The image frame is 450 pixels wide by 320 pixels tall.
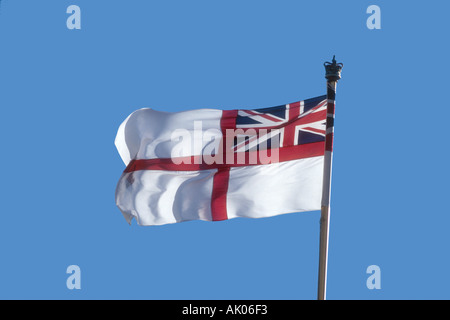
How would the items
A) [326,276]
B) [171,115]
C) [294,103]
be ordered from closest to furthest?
[326,276] → [294,103] → [171,115]

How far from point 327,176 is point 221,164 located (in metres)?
3.75

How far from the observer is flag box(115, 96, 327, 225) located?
687 inches

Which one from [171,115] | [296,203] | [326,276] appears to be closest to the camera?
[326,276]

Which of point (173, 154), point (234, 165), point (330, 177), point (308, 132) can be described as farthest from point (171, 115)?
point (330, 177)

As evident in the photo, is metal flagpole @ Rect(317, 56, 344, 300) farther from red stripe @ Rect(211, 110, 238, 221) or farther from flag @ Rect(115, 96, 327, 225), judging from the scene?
red stripe @ Rect(211, 110, 238, 221)

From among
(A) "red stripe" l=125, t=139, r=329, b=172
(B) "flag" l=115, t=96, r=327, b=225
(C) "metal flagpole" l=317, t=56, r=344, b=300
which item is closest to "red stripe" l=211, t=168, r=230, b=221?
(B) "flag" l=115, t=96, r=327, b=225

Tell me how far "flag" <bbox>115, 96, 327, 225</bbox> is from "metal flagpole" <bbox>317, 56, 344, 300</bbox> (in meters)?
1.65

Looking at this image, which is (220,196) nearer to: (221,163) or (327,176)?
(221,163)

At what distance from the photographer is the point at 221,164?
1859cm

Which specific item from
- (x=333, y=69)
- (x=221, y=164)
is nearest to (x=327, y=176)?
(x=333, y=69)
